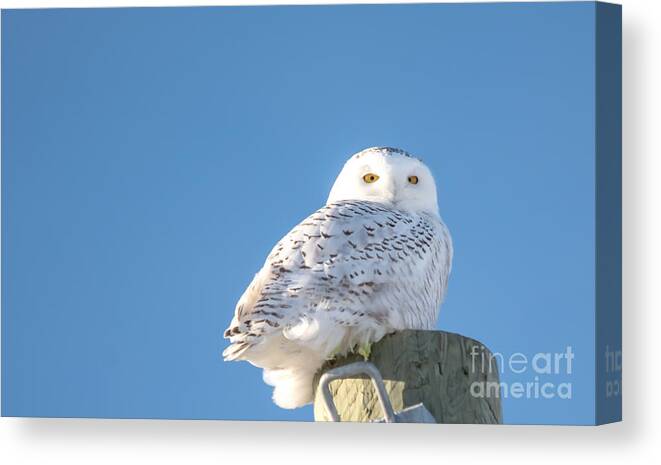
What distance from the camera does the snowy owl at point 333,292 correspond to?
15.9 ft

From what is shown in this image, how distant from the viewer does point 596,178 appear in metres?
4.97

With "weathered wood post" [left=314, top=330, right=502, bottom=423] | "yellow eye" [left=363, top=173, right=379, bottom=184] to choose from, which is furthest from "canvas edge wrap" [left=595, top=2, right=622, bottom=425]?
"yellow eye" [left=363, top=173, right=379, bottom=184]

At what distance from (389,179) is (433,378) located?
1047 millimetres

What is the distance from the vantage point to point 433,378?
4672mm

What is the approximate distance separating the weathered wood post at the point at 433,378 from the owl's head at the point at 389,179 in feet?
2.63

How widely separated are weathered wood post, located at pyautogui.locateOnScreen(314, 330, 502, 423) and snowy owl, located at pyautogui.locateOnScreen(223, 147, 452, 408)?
166 mm

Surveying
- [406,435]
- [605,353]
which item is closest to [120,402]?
[406,435]

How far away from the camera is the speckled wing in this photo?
4848 millimetres

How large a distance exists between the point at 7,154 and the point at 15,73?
0.31 metres

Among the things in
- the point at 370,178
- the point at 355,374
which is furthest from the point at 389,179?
the point at 355,374

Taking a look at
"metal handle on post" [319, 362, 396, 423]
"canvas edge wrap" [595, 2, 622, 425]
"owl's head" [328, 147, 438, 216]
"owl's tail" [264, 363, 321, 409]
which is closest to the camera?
"metal handle on post" [319, 362, 396, 423]

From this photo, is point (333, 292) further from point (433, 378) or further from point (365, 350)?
point (433, 378)

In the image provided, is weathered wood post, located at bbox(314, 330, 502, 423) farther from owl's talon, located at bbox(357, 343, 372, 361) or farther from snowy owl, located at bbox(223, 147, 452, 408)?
snowy owl, located at bbox(223, 147, 452, 408)

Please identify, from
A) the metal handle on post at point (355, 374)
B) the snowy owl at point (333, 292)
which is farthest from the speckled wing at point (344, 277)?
the metal handle on post at point (355, 374)
